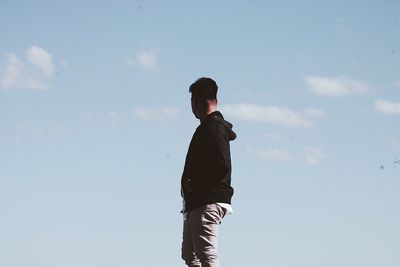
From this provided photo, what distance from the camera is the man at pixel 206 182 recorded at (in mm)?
5461

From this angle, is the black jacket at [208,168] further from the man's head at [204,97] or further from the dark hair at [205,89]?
the dark hair at [205,89]

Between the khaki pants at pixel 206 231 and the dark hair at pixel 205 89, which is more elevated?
the dark hair at pixel 205 89

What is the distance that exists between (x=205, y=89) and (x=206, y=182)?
92cm

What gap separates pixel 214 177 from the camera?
5523 mm

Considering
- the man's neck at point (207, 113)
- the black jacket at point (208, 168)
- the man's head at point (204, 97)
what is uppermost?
the man's head at point (204, 97)

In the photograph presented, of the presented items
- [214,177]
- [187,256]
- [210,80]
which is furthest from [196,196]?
[210,80]

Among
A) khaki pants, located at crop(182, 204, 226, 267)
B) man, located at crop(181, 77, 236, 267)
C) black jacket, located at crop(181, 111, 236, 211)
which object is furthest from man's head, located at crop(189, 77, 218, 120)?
khaki pants, located at crop(182, 204, 226, 267)

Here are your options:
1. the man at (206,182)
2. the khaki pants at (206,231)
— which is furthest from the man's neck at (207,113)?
the khaki pants at (206,231)

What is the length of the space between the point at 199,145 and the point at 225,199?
1.88 ft

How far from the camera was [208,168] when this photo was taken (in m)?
5.53

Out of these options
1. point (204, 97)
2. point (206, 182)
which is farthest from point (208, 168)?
point (204, 97)

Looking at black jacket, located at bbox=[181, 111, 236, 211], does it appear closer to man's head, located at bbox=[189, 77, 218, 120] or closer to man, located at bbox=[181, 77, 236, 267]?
man, located at bbox=[181, 77, 236, 267]

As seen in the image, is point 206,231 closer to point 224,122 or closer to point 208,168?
point 208,168

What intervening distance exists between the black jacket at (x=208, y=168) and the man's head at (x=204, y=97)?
0.45 ft
